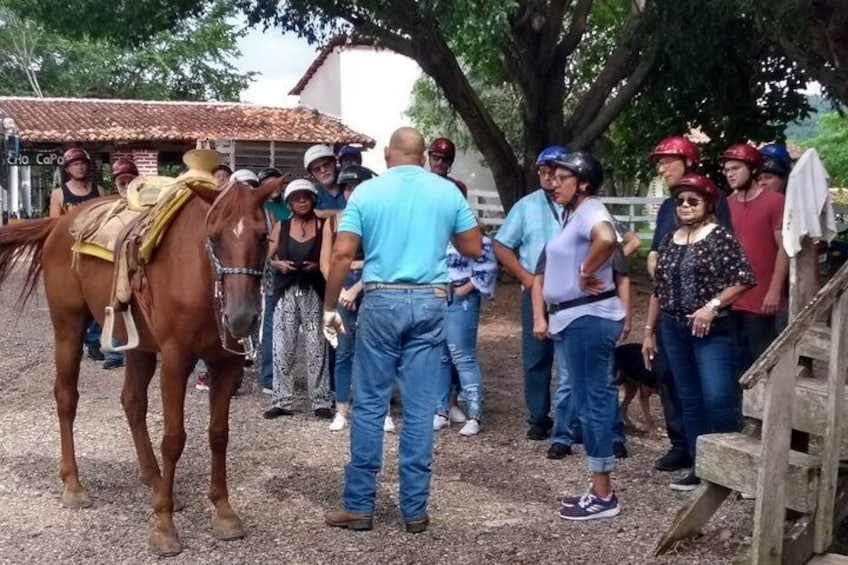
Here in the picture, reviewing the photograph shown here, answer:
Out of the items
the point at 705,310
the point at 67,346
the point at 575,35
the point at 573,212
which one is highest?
the point at 575,35

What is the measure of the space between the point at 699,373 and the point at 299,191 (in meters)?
3.30

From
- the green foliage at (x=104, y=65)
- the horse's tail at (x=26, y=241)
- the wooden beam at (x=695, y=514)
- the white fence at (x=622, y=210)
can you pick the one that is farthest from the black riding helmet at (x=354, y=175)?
the green foliage at (x=104, y=65)

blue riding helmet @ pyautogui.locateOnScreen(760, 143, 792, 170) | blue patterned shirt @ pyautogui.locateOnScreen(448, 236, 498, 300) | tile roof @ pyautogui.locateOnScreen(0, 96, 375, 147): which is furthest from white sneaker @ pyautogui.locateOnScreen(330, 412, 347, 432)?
tile roof @ pyautogui.locateOnScreen(0, 96, 375, 147)

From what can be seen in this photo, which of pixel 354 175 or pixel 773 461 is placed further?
pixel 354 175

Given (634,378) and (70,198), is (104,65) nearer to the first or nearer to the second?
(70,198)

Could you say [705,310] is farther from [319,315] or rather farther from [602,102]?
[602,102]

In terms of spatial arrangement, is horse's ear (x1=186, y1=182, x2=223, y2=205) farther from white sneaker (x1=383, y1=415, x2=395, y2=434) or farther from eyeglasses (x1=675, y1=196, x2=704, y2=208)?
white sneaker (x1=383, y1=415, x2=395, y2=434)

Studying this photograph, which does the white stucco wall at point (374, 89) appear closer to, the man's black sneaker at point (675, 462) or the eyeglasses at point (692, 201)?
the man's black sneaker at point (675, 462)

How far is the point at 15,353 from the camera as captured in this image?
10898 mm

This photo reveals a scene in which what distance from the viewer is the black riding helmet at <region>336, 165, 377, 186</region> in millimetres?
7246

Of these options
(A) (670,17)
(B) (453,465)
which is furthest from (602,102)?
(B) (453,465)

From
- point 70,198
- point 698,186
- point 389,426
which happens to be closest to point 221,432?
point 389,426

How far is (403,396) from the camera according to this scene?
5.14m

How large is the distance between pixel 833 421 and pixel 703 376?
1.19 meters
